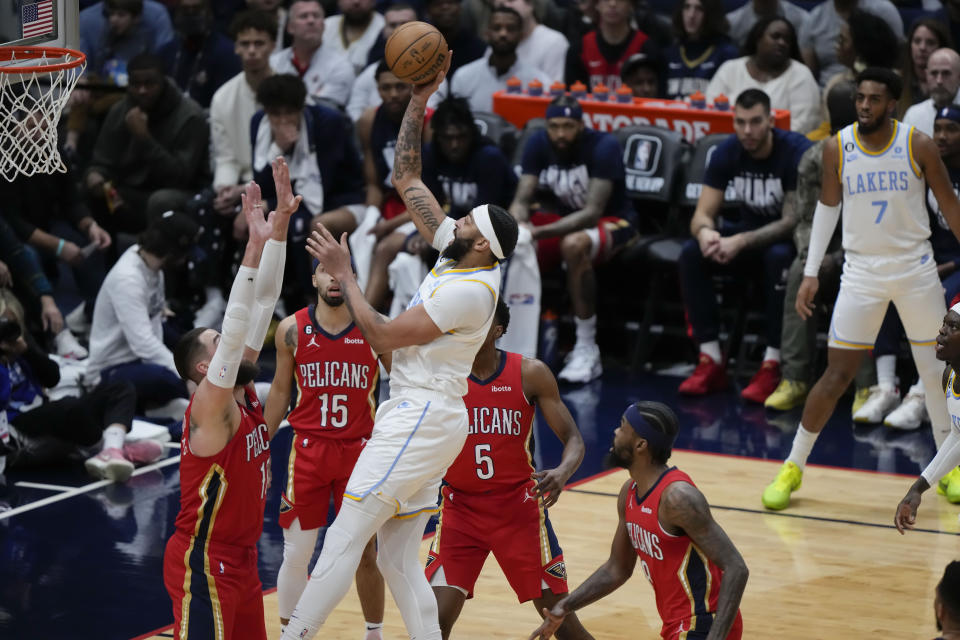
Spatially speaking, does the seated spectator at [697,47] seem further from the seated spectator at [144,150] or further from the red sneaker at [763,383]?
the seated spectator at [144,150]

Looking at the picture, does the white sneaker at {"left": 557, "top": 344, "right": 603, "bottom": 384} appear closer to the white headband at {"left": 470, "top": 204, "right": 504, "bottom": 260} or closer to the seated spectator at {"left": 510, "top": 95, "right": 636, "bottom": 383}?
the seated spectator at {"left": 510, "top": 95, "right": 636, "bottom": 383}

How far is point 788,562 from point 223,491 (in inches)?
123

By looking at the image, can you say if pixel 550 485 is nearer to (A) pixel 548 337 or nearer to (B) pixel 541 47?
(A) pixel 548 337

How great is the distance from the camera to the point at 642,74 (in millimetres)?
11477

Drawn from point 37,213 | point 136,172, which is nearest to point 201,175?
point 136,172

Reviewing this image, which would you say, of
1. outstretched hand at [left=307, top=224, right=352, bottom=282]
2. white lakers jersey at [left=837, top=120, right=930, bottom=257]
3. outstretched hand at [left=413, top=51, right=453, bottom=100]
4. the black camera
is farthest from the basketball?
the black camera

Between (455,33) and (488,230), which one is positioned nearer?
(488,230)

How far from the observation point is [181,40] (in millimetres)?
12859

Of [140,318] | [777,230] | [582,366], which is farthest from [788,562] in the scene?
[140,318]

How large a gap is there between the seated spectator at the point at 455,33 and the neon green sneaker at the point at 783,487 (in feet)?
17.4

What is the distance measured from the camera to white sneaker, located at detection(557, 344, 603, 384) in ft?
34.0

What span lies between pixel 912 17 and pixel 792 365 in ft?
11.3

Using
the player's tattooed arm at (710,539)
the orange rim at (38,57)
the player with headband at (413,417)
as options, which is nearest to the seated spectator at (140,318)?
the orange rim at (38,57)

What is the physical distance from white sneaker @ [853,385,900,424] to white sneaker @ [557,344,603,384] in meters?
1.99
